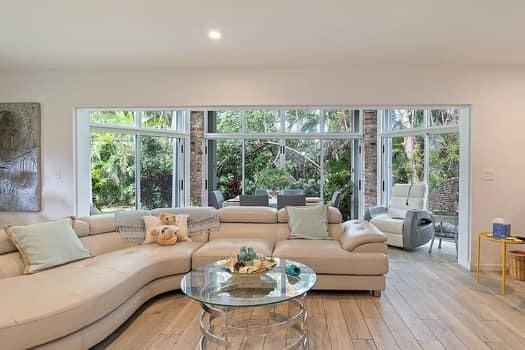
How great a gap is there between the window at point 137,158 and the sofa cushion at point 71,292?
2.69 meters

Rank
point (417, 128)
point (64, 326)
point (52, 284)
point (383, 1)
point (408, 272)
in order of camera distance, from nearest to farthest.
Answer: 1. point (64, 326)
2. point (52, 284)
3. point (383, 1)
4. point (408, 272)
5. point (417, 128)

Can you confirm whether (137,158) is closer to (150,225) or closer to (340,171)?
(150,225)

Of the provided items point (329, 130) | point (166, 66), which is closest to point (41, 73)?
point (166, 66)

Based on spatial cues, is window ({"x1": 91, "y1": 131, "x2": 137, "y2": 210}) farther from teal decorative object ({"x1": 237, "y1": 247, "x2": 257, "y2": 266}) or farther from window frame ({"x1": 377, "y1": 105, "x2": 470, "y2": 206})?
window frame ({"x1": 377, "y1": 105, "x2": 470, "y2": 206})

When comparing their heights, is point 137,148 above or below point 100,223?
above

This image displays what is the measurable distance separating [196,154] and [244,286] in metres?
5.61

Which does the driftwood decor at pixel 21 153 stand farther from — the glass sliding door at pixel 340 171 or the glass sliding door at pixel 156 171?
the glass sliding door at pixel 340 171

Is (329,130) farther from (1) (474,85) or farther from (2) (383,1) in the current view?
(2) (383,1)

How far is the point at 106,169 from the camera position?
19.7 feet

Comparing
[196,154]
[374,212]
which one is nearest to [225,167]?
[196,154]

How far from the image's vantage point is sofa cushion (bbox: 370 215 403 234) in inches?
218

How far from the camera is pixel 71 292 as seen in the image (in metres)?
2.32

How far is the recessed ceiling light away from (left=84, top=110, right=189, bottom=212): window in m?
2.50

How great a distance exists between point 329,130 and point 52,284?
6.44 metres
